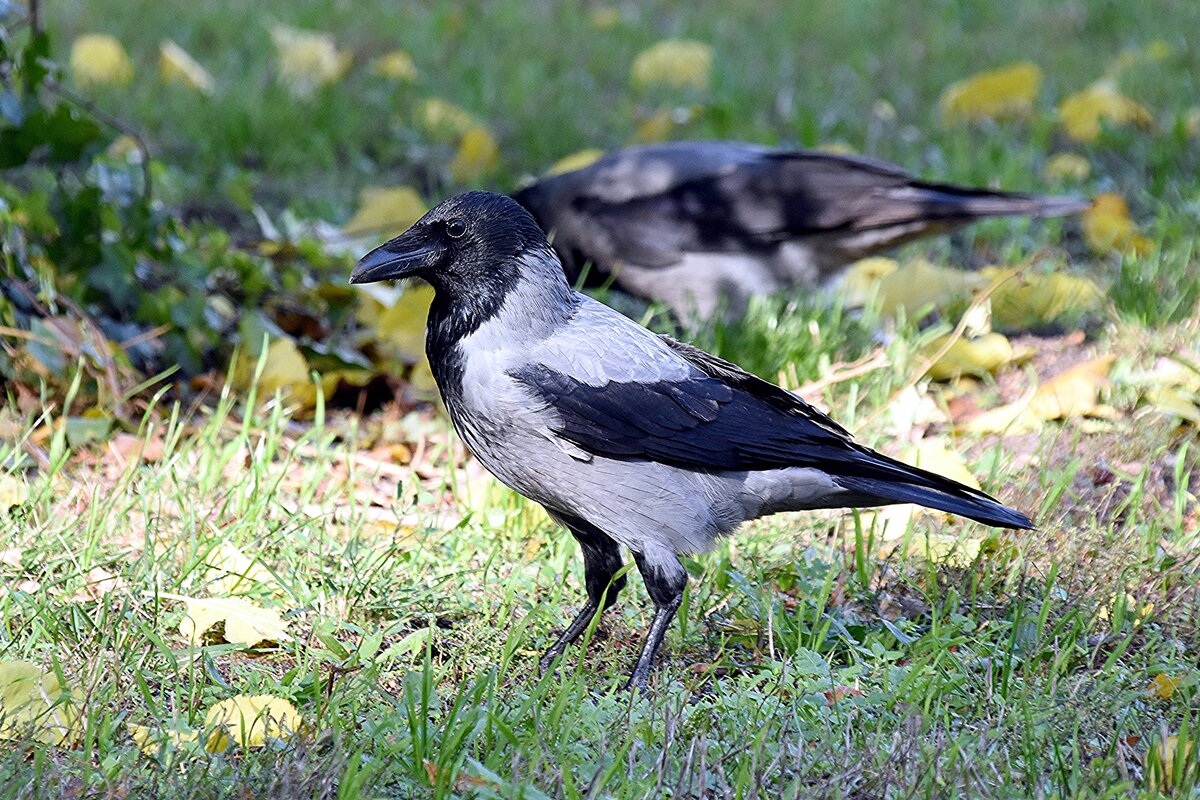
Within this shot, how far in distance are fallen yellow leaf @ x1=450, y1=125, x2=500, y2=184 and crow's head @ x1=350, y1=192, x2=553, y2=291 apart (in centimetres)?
343

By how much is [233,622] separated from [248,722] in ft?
1.25

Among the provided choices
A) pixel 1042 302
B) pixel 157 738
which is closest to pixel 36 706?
pixel 157 738

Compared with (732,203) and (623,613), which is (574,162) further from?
(623,613)

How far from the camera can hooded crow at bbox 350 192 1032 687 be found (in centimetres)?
304

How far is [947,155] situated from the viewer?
6.86m

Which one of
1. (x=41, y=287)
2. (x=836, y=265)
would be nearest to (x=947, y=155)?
(x=836, y=265)

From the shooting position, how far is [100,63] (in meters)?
7.32

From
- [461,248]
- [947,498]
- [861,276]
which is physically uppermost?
[461,248]

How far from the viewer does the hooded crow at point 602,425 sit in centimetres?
304

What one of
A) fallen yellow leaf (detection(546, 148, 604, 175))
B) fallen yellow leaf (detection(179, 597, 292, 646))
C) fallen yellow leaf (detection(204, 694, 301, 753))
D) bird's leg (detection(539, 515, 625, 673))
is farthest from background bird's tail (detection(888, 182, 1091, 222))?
fallen yellow leaf (detection(204, 694, 301, 753))

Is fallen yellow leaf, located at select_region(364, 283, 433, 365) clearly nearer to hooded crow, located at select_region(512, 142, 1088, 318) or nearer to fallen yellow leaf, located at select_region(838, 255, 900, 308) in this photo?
hooded crow, located at select_region(512, 142, 1088, 318)

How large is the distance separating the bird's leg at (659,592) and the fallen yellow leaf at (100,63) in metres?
5.21

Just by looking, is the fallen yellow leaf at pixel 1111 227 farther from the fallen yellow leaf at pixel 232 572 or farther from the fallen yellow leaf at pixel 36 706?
the fallen yellow leaf at pixel 36 706

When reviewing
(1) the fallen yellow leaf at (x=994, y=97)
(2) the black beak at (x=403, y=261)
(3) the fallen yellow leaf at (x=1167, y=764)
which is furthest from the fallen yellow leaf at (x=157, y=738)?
(1) the fallen yellow leaf at (x=994, y=97)
